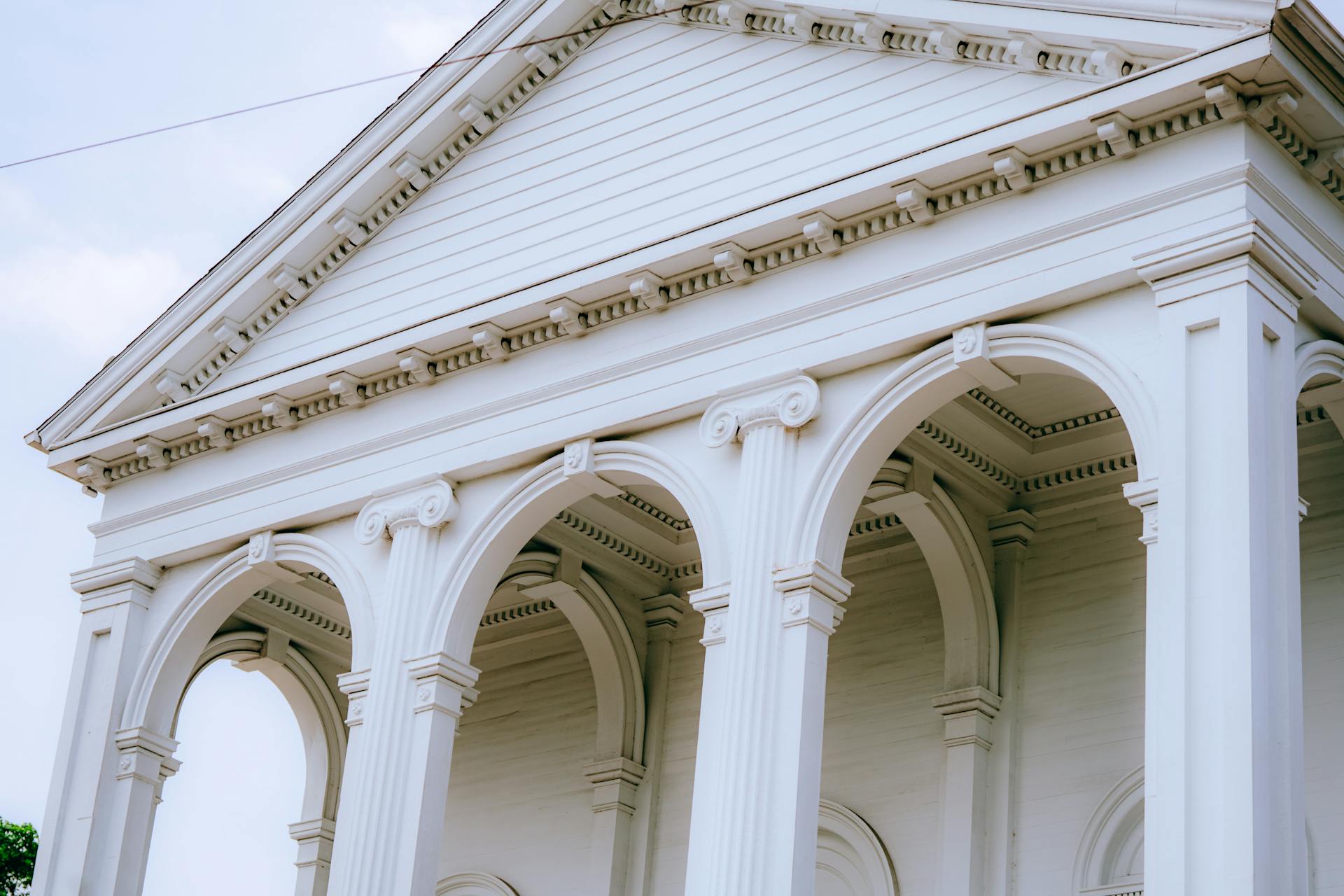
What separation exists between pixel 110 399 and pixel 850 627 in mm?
7122

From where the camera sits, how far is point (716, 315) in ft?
52.5

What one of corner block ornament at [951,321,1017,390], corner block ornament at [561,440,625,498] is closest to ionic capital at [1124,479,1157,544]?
corner block ornament at [951,321,1017,390]

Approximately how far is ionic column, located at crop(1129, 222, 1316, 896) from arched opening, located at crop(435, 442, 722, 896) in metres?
5.85

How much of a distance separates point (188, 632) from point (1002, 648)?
711 cm

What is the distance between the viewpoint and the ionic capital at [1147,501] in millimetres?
12930

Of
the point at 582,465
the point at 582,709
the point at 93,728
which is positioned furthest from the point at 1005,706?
the point at 93,728

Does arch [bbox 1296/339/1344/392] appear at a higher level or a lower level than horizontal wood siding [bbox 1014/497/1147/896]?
higher

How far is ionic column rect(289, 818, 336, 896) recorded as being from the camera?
21.0 m

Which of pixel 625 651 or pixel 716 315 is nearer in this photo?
pixel 716 315

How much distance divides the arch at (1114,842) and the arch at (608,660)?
185 inches

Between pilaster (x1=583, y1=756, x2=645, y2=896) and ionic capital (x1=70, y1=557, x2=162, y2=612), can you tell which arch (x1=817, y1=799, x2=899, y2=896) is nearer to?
pilaster (x1=583, y1=756, x2=645, y2=896)

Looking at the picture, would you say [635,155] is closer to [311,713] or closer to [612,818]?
[612,818]

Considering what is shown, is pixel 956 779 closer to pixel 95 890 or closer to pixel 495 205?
pixel 495 205

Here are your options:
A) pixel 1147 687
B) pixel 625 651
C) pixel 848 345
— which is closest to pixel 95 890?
pixel 625 651
